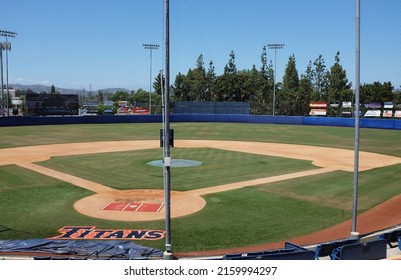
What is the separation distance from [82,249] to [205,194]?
8.66 m

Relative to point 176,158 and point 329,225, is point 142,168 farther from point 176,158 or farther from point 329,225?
point 329,225

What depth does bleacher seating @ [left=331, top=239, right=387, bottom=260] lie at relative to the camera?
10.0 metres

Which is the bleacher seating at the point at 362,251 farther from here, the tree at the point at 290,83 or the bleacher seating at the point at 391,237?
the tree at the point at 290,83

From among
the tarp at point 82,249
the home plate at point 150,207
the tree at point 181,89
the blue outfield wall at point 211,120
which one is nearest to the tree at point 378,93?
the blue outfield wall at point 211,120

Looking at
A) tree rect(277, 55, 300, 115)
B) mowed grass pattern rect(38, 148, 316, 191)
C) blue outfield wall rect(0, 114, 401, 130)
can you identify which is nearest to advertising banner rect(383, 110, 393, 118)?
blue outfield wall rect(0, 114, 401, 130)

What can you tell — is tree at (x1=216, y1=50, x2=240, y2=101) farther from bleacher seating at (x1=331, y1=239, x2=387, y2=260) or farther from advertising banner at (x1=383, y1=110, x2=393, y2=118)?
bleacher seating at (x1=331, y1=239, x2=387, y2=260)

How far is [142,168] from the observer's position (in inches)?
1043

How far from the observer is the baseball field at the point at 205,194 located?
14.9 m

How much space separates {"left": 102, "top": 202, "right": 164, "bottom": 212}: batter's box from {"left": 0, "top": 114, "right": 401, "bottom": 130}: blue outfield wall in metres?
54.1

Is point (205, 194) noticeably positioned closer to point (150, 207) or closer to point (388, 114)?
point (150, 207)

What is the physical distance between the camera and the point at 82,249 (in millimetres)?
12000

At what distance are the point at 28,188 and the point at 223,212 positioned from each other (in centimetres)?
1072

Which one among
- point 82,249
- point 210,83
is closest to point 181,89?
point 210,83

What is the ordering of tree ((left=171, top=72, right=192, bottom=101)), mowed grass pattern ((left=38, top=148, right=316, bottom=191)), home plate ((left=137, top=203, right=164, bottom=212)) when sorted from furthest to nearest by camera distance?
tree ((left=171, top=72, right=192, bottom=101)), mowed grass pattern ((left=38, top=148, right=316, bottom=191)), home plate ((left=137, top=203, right=164, bottom=212))
